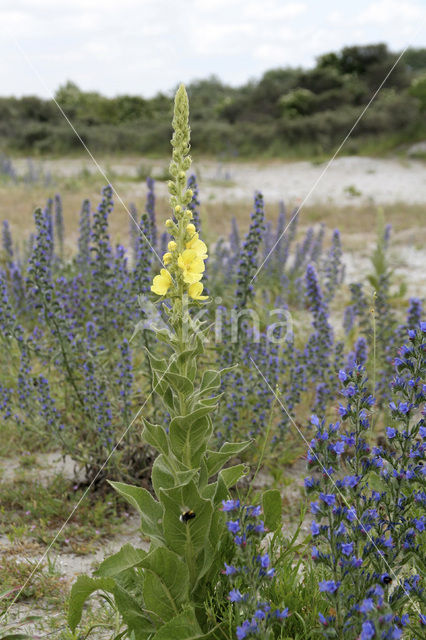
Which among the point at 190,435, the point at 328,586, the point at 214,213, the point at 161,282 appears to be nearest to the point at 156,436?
the point at 190,435

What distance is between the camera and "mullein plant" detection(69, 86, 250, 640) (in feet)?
6.18

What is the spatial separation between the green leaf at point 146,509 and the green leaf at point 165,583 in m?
0.13

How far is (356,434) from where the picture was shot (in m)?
1.82

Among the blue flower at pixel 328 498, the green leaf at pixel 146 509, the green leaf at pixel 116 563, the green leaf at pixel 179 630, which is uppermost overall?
the blue flower at pixel 328 498

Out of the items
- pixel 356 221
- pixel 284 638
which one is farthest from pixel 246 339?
pixel 356 221

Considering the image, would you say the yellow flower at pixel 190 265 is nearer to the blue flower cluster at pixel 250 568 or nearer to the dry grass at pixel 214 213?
the blue flower cluster at pixel 250 568

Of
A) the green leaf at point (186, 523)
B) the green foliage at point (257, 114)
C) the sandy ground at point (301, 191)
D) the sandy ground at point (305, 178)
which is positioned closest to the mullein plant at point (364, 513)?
the green leaf at point (186, 523)

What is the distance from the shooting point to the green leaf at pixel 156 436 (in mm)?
2033

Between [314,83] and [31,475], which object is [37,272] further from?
[314,83]

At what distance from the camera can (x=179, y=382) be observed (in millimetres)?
1913

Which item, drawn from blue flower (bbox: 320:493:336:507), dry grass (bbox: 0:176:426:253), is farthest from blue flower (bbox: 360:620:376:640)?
dry grass (bbox: 0:176:426:253)

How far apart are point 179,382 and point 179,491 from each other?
34 cm

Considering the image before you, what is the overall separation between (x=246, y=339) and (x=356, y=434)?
7.07 ft

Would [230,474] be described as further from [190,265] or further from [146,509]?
[190,265]
